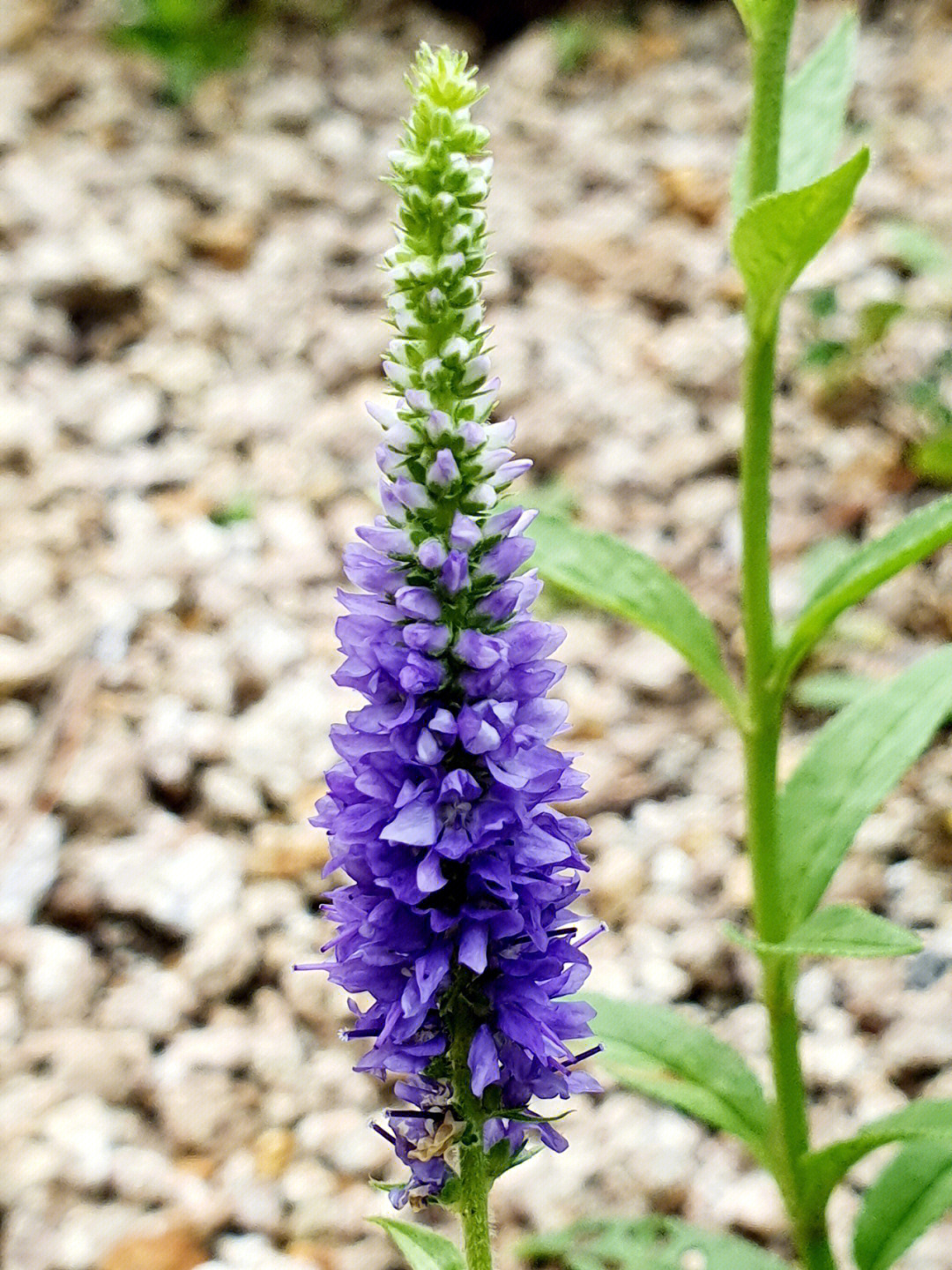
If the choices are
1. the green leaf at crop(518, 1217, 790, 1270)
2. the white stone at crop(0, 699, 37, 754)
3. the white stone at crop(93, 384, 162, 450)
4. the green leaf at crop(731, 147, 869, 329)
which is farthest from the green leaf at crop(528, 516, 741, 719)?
the white stone at crop(93, 384, 162, 450)

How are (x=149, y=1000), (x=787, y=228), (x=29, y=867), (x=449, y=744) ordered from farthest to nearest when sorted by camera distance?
(x=29, y=867), (x=149, y=1000), (x=787, y=228), (x=449, y=744)

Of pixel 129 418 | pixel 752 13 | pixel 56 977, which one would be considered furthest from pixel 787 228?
pixel 129 418

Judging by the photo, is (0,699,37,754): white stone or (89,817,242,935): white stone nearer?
(89,817,242,935): white stone

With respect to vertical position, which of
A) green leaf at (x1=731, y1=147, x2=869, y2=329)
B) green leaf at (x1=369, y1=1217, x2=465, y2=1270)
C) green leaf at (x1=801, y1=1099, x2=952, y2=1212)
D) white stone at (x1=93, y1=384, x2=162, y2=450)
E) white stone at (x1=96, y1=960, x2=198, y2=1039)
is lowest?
green leaf at (x1=369, y1=1217, x2=465, y2=1270)

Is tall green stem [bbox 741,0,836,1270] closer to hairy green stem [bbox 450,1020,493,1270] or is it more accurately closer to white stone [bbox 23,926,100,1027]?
hairy green stem [bbox 450,1020,493,1270]

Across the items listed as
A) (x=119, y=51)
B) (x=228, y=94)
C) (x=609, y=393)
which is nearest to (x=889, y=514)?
(x=609, y=393)

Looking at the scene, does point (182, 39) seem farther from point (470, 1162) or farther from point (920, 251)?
point (470, 1162)

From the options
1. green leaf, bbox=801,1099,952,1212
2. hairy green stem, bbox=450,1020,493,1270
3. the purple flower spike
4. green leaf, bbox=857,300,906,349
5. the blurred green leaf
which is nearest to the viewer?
the purple flower spike
